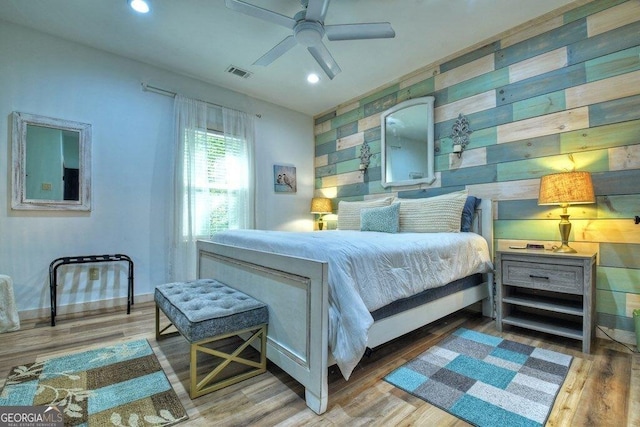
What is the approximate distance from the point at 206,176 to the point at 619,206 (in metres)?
3.99

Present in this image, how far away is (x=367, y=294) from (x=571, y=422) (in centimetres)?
107

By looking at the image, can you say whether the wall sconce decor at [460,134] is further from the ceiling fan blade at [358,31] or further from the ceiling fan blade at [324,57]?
the ceiling fan blade at [324,57]

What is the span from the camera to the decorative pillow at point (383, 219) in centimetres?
289

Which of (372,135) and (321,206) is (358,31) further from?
(321,206)

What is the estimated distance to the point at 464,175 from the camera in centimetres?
305

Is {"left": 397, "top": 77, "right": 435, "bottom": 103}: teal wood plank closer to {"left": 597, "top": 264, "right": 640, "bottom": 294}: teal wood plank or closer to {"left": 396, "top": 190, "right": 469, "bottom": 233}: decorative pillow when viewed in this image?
{"left": 396, "top": 190, "right": 469, "bottom": 233}: decorative pillow

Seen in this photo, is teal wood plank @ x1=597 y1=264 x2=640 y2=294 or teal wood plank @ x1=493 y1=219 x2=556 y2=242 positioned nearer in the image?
teal wood plank @ x1=597 y1=264 x2=640 y2=294

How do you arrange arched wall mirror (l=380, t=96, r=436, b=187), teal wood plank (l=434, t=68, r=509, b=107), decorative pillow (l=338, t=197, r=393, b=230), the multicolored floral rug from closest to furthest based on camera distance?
the multicolored floral rug < teal wood plank (l=434, t=68, r=509, b=107) < arched wall mirror (l=380, t=96, r=436, b=187) < decorative pillow (l=338, t=197, r=393, b=230)

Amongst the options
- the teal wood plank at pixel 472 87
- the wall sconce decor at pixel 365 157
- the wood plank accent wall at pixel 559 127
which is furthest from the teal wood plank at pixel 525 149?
the wall sconce decor at pixel 365 157

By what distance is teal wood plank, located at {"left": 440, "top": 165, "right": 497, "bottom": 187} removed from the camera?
2854 millimetres

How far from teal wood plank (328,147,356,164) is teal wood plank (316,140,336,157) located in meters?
0.08

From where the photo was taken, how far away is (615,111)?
2.20 metres

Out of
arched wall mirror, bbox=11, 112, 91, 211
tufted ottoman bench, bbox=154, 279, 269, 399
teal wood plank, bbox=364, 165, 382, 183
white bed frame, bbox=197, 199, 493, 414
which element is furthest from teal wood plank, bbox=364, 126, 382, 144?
arched wall mirror, bbox=11, 112, 91, 211

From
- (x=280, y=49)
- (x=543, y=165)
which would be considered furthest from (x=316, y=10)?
(x=543, y=165)
